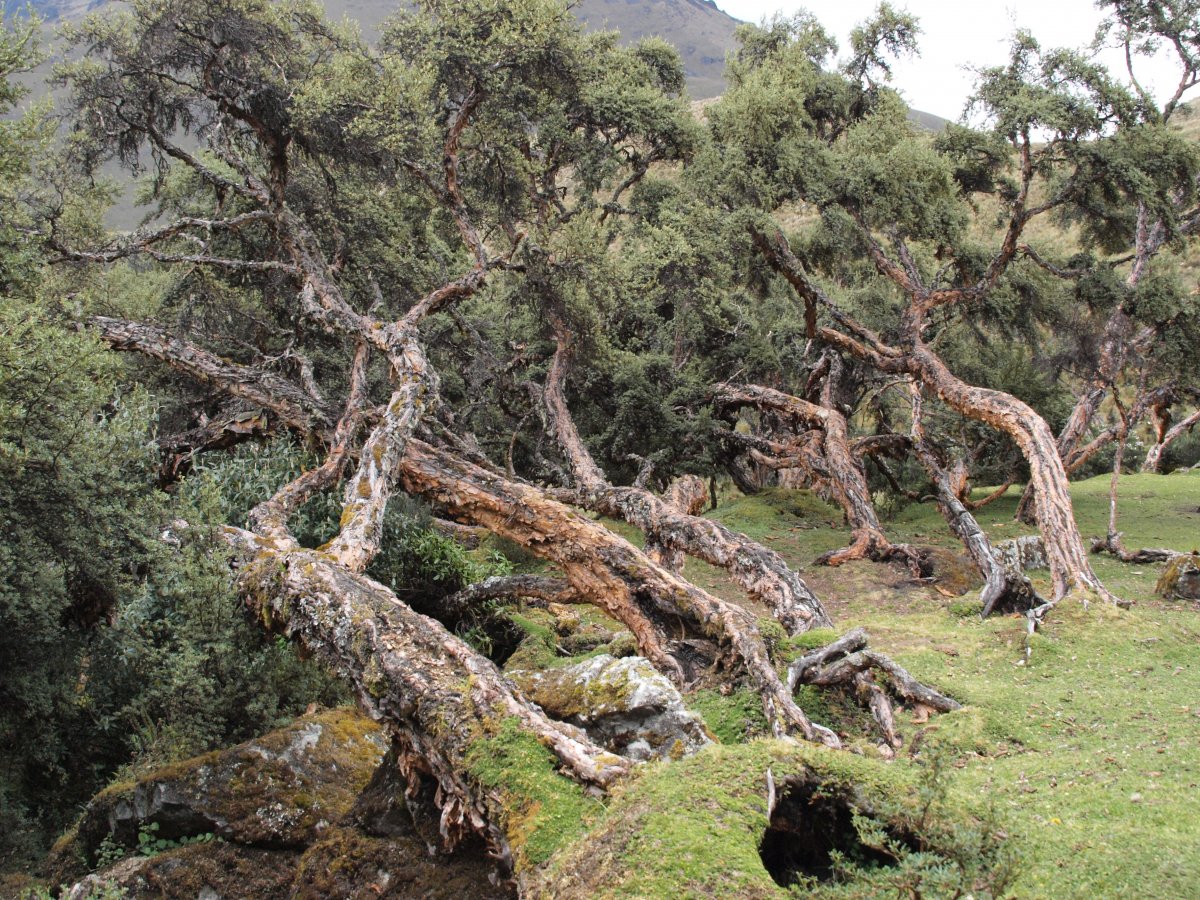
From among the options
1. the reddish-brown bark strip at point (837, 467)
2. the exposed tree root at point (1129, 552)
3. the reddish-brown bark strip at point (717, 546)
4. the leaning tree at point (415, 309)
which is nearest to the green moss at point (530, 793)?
the leaning tree at point (415, 309)

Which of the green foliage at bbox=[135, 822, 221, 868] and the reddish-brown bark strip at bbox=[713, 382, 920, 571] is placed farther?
the reddish-brown bark strip at bbox=[713, 382, 920, 571]

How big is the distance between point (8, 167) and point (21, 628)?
3.89 metres

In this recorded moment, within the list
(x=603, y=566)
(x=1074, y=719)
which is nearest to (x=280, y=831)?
(x=603, y=566)

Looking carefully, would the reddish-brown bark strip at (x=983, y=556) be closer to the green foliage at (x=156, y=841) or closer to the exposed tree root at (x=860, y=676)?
the exposed tree root at (x=860, y=676)

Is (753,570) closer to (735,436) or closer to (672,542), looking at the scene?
(672,542)

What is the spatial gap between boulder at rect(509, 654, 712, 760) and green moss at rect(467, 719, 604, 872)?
916 mm

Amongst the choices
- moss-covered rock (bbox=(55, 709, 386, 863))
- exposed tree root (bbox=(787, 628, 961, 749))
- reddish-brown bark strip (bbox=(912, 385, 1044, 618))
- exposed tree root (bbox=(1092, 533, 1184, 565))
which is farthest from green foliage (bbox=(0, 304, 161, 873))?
exposed tree root (bbox=(1092, 533, 1184, 565))

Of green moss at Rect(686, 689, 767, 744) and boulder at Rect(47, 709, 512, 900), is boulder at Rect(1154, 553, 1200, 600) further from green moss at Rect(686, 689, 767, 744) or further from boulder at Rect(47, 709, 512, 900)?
boulder at Rect(47, 709, 512, 900)

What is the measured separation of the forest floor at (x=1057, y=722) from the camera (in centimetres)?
381

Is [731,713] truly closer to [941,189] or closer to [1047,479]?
[1047,479]

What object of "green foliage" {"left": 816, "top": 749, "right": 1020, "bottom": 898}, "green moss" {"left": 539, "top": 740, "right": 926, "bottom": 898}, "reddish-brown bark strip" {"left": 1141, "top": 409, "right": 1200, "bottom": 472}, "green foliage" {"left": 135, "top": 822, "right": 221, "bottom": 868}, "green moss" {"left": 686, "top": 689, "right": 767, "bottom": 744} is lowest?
"green foliage" {"left": 135, "top": 822, "right": 221, "bottom": 868}

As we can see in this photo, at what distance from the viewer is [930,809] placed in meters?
3.49

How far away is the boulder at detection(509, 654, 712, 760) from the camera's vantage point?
5242mm

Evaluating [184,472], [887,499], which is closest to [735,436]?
[887,499]
